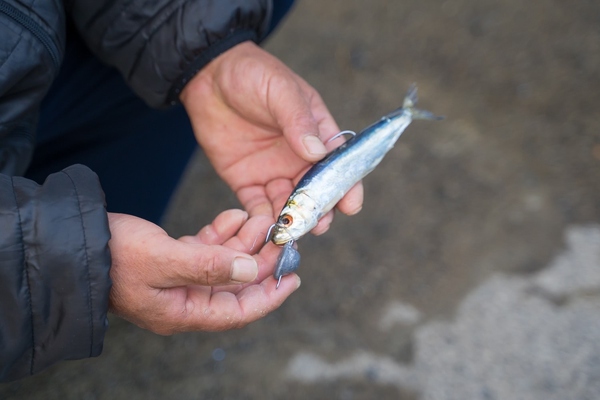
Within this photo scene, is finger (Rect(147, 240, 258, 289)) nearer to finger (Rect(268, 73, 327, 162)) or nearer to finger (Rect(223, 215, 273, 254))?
finger (Rect(223, 215, 273, 254))

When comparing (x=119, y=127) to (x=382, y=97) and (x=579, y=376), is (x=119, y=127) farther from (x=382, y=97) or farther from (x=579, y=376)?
(x=579, y=376)

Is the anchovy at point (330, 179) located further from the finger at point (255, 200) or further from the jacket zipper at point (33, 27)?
the jacket zipper at point (33, 27)

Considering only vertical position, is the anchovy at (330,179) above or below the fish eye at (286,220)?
above

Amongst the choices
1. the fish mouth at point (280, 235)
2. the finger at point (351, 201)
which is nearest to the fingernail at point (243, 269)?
the fish mouth at point (280, 235)

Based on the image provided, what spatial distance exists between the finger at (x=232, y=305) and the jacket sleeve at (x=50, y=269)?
1.11 feet

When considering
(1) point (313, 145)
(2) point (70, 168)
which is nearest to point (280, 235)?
(1) point (313, 145)

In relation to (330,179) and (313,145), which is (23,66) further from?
(330,179)

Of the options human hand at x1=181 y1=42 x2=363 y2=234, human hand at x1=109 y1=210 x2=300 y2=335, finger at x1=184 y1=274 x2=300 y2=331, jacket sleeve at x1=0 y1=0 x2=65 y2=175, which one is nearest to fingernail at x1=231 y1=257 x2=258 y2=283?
human hand at x1=109 y1=210 x2=300 y2=335

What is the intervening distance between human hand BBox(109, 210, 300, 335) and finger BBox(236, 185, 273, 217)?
0.39m

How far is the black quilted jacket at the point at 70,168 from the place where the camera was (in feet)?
5.32

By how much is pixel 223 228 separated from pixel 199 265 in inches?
19.6

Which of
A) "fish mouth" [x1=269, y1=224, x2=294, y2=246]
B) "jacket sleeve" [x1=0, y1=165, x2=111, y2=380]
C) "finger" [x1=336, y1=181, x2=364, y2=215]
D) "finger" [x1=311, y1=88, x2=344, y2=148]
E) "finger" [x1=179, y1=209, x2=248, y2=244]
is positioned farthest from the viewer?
"finger" [x1=311, y1=88, x2=344, y2=148]

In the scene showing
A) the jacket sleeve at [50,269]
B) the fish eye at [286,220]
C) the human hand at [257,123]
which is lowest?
the jacket sleeve at [50,269]

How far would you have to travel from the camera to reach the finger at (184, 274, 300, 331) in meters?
1.94
